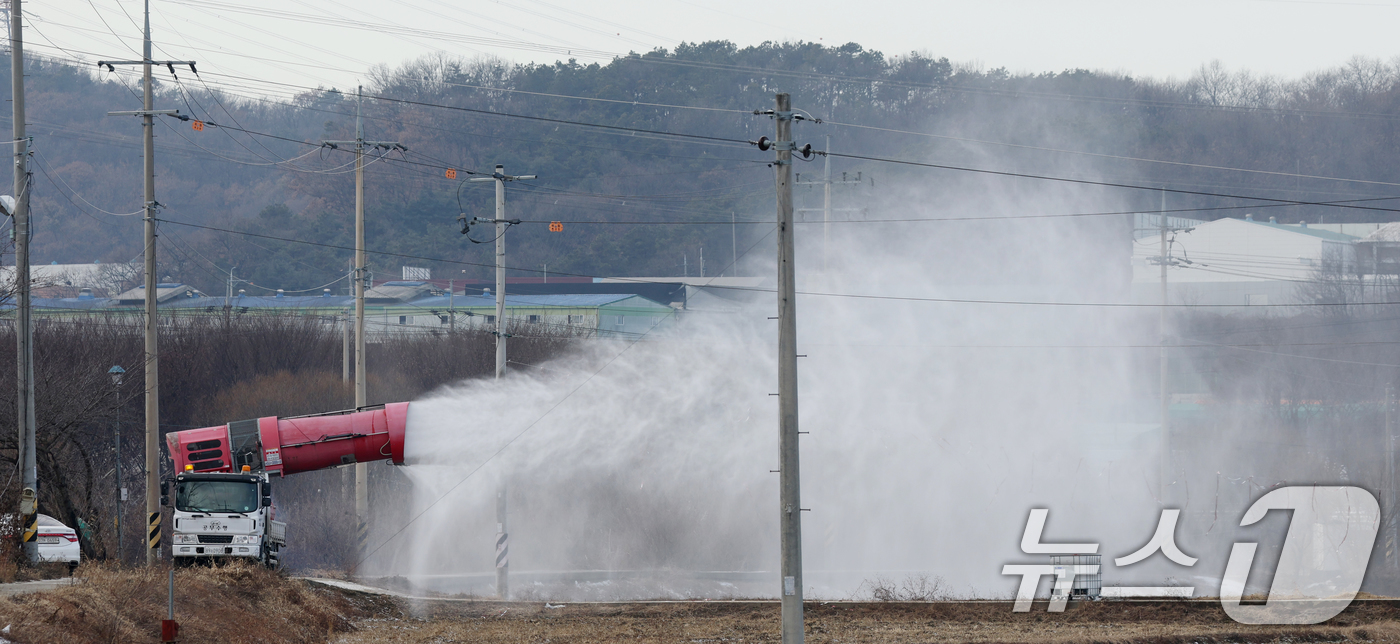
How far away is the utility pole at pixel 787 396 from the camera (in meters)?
16.8

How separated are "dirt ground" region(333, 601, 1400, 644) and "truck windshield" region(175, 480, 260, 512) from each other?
143 inches

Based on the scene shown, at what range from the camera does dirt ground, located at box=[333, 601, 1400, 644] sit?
20.9m

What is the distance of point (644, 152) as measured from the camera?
111188 mm

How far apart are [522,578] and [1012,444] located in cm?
1942

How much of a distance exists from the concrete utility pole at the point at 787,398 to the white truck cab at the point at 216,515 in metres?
12.9

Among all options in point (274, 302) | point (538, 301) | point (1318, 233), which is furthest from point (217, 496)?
point (1318, 233)

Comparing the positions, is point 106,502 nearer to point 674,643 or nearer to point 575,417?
point 575,417

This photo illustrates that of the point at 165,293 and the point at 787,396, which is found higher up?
the point at 165,293

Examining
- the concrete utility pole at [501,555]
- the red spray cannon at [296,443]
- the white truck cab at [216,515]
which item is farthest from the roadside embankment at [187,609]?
the concrete utility pole at [501,555]

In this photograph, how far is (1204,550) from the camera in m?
43.3
